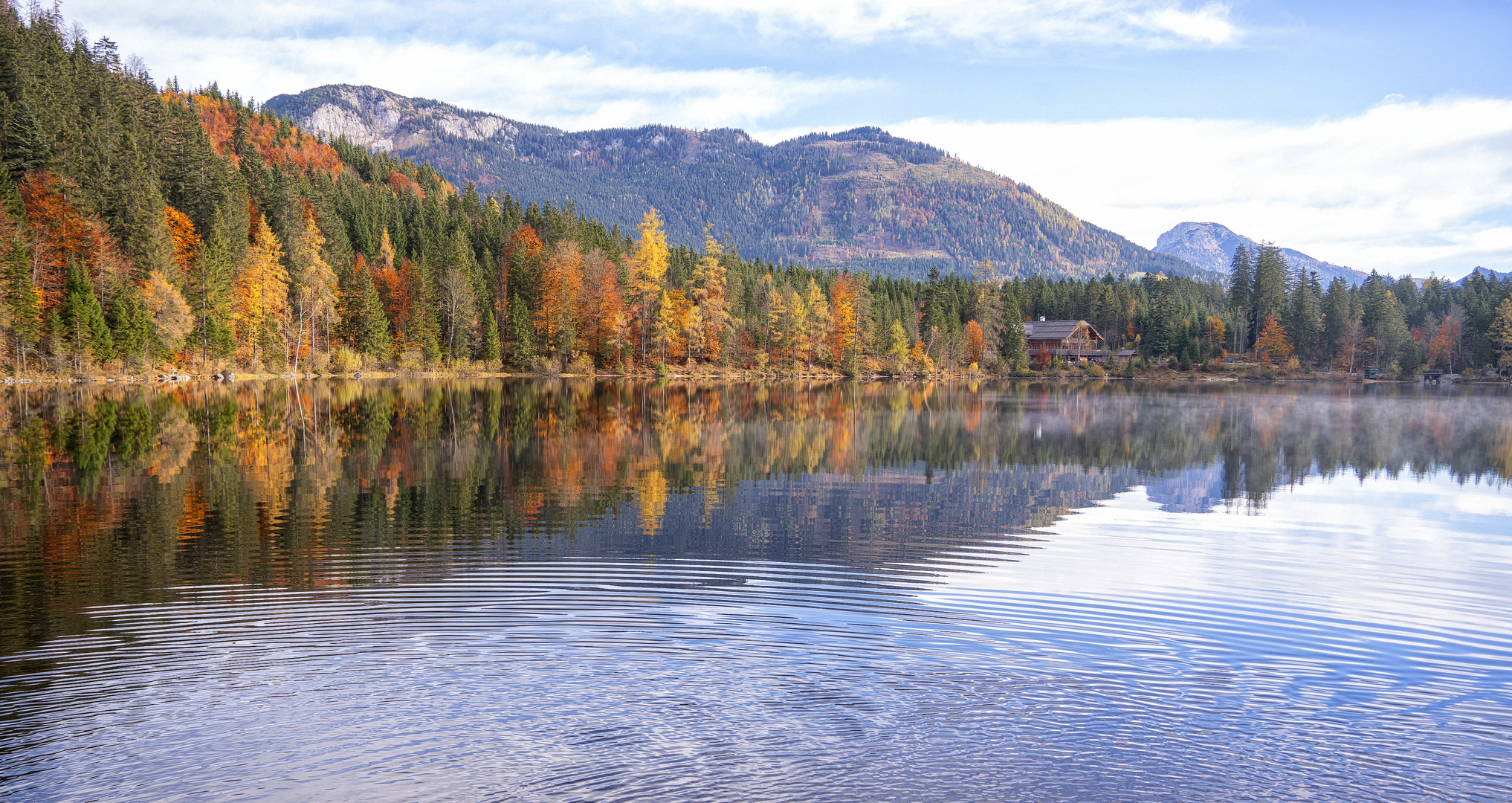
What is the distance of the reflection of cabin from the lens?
123562 millimetres

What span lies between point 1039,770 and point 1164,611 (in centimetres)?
523

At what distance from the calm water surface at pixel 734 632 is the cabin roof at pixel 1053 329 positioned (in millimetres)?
103653

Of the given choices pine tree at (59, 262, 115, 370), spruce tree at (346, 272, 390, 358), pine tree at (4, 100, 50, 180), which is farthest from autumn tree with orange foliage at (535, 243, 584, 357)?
pine tree at (4, 100, 50, 180)

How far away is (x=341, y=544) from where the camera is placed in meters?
13.1

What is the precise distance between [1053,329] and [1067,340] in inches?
142

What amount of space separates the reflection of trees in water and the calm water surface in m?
0.17

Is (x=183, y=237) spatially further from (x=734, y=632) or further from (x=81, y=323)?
(x=734, y=632)

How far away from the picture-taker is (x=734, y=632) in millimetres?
9234

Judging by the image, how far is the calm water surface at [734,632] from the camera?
6.16 meters

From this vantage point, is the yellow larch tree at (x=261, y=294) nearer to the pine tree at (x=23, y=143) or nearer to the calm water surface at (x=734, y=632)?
the pine tree at (x=23, y=143)

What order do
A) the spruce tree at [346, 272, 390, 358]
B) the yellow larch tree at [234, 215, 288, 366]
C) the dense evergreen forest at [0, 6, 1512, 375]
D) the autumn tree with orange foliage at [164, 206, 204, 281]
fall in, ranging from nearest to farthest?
the dense evergreen forest at [0, 6, 1512, 375], the autumn tree with orange foliage at [164, 206, 204, 281], the yellow larch tree at [234, 215, 288, 366], the spruce tree at [346, 272, 390, 358]

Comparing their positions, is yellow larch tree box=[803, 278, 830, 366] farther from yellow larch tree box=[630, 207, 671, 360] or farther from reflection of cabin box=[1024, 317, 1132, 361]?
reflection of cabin box=[1024, 317, 1132, 361]

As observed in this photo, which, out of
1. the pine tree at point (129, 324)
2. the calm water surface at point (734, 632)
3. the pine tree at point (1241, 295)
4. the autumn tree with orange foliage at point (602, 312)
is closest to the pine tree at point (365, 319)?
the autumn tree with orange foliage at point (602, 312)

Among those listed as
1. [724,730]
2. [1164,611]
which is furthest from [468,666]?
[1164,611]
